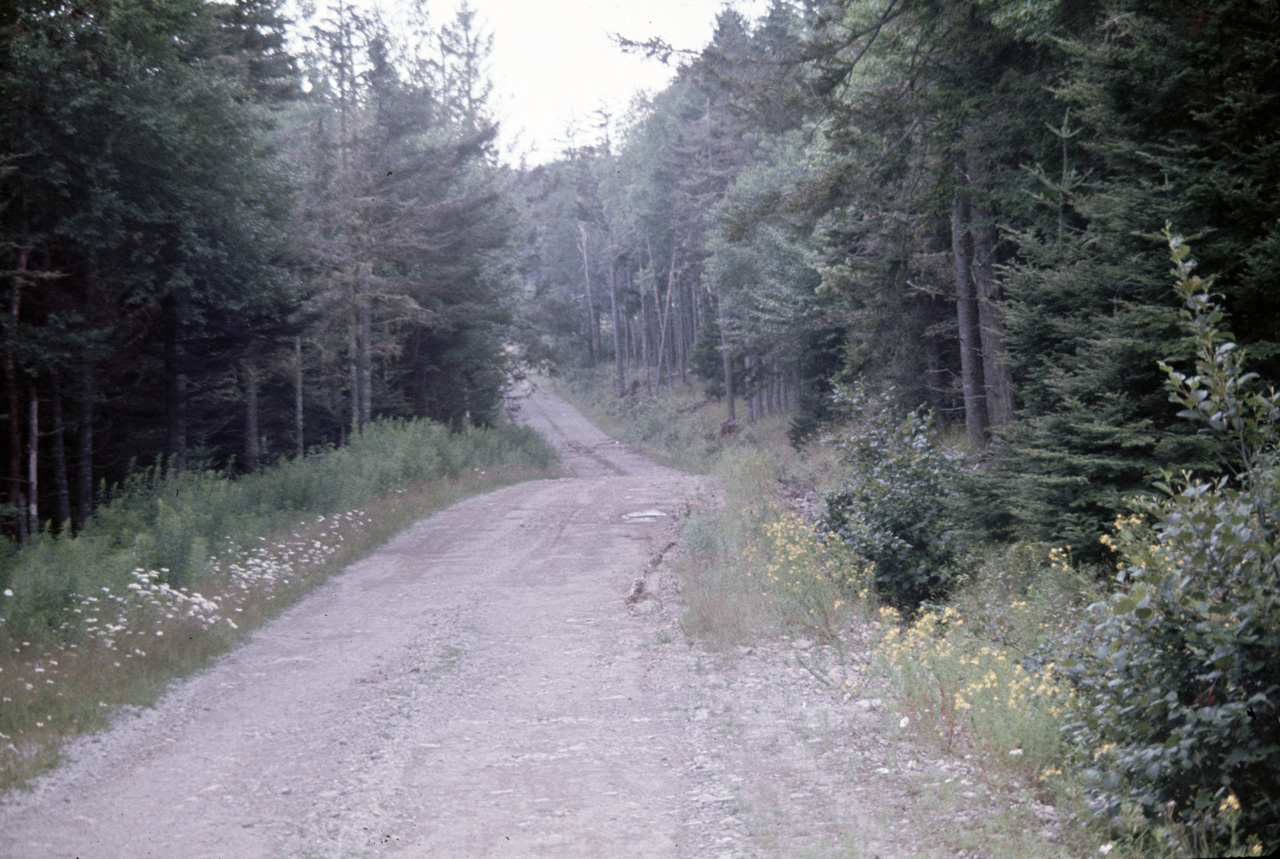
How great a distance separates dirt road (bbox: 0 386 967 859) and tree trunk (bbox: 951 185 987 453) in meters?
8.19

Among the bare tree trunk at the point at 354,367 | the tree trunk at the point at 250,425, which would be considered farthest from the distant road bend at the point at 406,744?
the bare tree trunk at the point at 354,367

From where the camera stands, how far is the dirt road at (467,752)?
474 cm

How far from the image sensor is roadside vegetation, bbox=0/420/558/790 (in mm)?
6891

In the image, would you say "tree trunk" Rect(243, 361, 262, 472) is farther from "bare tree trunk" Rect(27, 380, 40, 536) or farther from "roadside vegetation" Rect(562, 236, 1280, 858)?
"roadside vegetation" Rect(562, 236, 1280, 858)

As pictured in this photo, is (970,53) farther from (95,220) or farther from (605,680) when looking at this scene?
(95,220)

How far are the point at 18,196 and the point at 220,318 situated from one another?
4874 mm

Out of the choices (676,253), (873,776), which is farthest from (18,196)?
(676,253)

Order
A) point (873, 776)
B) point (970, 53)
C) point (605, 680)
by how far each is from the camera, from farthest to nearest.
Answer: point (970, 53) → point (605, 680) → point (873, 776)

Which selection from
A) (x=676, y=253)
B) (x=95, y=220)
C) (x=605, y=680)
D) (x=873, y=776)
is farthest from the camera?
(x=676, y=253)

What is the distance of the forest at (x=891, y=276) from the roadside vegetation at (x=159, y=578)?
6.04ft

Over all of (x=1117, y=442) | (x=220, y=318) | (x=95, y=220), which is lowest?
(x=1117, y=442)

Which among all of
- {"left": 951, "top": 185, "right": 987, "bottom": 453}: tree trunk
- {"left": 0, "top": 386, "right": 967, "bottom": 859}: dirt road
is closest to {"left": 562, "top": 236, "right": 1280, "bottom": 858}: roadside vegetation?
{"left": 0, "top": 386, "right": 967, "bottom": 859}: dirt road

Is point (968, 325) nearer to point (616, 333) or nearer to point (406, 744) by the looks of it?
point (406, 744)

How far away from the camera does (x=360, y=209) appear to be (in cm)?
2445
